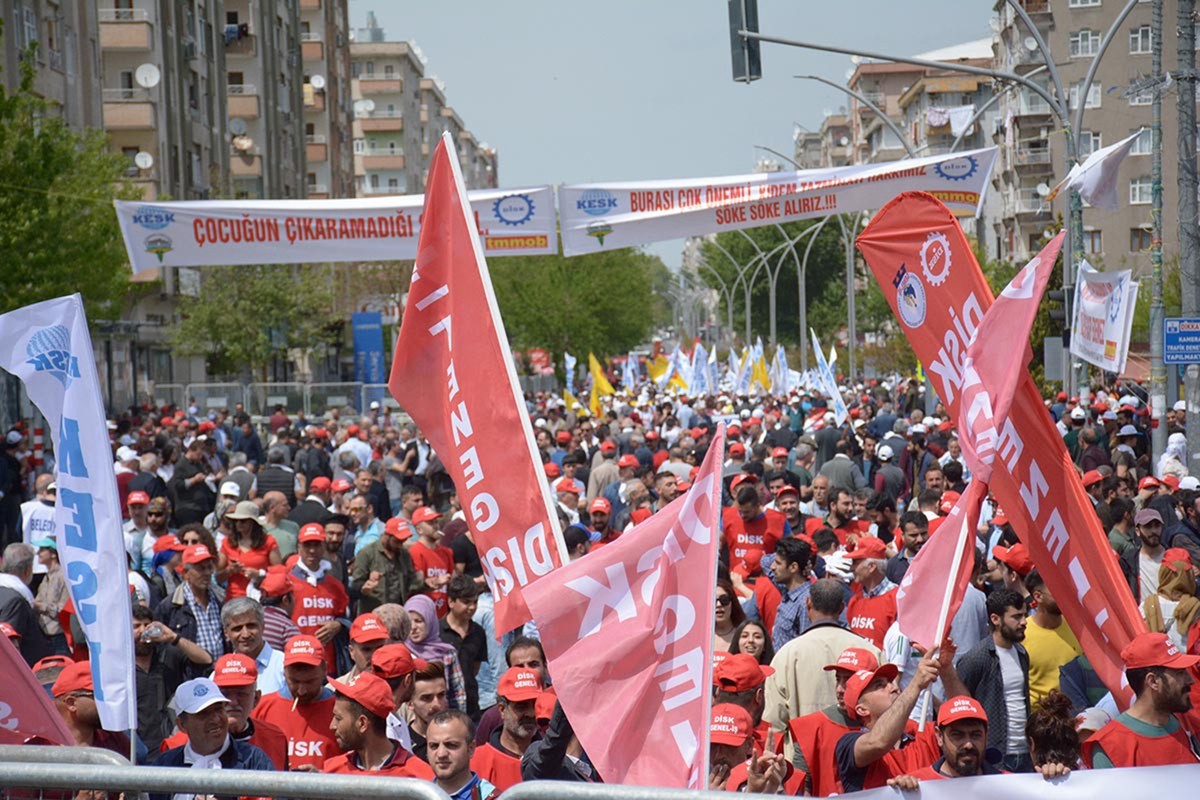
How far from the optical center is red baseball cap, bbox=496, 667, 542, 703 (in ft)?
22.7

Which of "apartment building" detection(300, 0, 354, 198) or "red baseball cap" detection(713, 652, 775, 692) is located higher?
"apartment building" detection(300, 0, 354, 198)

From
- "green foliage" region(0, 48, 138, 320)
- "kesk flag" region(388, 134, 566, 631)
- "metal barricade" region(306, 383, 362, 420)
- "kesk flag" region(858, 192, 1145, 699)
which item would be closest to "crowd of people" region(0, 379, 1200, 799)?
"kesk flag" region(858, 192, 1145, 699)

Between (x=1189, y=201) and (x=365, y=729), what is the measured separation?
14.0 metres

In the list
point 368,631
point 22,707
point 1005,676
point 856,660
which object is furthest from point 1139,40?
point 22,707

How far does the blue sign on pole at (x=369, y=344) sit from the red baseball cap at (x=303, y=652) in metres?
43.6

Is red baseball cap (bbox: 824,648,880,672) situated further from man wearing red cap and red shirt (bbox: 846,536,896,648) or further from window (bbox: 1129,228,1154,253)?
window (bbox: 1129,228,1154,253)

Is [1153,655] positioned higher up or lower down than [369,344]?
higher up

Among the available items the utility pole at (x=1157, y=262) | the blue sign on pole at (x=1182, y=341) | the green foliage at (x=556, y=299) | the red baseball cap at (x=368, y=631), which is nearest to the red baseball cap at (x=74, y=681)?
the red baseball cap at (x=368, y=631)

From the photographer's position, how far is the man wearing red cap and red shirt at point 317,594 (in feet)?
31.2

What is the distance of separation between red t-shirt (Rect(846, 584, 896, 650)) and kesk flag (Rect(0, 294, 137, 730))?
4.30 metres

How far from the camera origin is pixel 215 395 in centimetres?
4328

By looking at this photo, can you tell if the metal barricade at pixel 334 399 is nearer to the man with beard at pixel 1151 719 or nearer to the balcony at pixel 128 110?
Answer: the balcony at pixel 128 110

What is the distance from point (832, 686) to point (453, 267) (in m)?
2.64

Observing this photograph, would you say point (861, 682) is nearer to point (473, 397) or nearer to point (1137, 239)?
point (473, 397)
